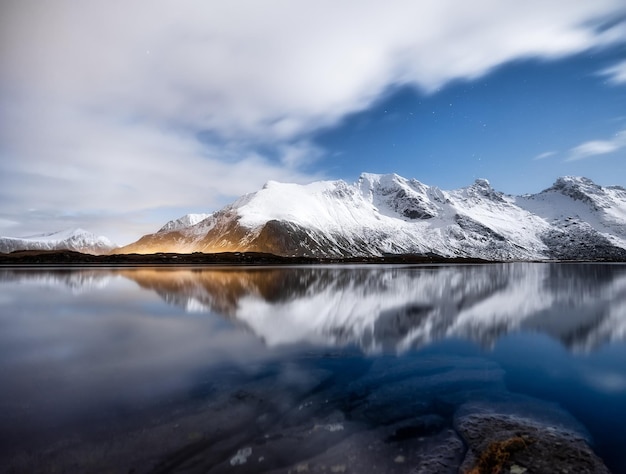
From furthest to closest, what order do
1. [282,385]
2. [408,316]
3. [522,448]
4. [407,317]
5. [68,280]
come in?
1. [68,280]
2. [408,316]
3. [407,317]
4. [282,385]
5. [522,448]

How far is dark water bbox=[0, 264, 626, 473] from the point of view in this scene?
9.63m

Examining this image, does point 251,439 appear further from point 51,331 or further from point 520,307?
point 520,307

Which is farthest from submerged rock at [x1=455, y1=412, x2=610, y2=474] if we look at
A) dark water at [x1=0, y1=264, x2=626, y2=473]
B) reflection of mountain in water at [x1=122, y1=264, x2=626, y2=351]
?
reflection of mountain in water at [x1=122, y1=264, x2=626, y2=351]

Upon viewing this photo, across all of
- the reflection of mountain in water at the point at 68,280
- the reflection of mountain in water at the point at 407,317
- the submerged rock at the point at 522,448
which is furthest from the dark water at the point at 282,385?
the reflection of mountain in water at the point at 68,280

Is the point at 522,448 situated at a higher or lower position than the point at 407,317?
lower

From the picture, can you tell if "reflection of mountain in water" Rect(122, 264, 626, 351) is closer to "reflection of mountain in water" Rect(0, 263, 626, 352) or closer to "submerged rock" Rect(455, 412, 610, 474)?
"reflection of mountain in water" Rect(0, 263, 626, 352)

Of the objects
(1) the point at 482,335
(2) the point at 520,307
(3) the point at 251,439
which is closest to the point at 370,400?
(3) the point at 251,439

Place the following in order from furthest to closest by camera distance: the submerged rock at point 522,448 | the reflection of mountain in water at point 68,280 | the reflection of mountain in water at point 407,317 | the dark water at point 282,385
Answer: the reflection of mountain in water at point 68,280 → the reflection of mountain in water at point 407,317 → the dark water at point 282,385 → the submerged rock at point 522,448

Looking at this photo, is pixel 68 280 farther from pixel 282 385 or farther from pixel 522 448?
pixel 522 448

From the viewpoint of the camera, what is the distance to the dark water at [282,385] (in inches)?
379

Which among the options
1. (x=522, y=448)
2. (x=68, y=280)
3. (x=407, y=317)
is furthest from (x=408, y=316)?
(x=68, y=280)

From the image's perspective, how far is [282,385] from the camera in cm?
1475

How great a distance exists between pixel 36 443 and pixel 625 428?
16.8m

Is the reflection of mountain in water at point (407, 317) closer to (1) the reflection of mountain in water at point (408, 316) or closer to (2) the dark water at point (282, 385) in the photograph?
(1) the reflection of mountain in water at point (408, 316)
